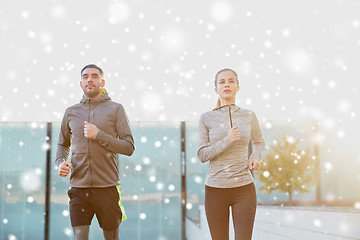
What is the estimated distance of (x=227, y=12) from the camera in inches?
187

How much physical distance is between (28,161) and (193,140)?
2655 mm

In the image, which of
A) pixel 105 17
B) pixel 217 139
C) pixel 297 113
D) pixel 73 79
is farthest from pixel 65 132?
pixel 297 113

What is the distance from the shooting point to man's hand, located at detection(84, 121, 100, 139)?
197 centimetres

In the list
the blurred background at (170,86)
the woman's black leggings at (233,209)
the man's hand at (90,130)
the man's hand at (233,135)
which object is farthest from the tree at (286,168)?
the man's hand at (90,130)

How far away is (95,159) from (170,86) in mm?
3623

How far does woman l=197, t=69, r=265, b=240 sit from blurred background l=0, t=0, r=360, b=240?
Answer: 1584mm

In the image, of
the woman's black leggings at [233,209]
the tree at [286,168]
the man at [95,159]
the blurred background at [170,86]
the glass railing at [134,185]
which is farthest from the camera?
the tree at [286,168]

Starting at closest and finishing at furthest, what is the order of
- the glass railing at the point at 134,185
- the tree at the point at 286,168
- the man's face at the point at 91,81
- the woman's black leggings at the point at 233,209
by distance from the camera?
the woman's black leggings at the point at 233,209 < the man's face at the point at 91,81 < the glass railing at the point at 134,185 < the tree at the point at 286,168

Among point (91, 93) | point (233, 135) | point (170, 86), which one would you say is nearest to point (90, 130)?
point (91, 93)

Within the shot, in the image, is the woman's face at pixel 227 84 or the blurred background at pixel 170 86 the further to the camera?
the blurred background at pixel 170 86

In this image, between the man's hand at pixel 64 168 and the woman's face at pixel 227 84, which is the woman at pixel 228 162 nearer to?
the woman's face at pixel 227 84

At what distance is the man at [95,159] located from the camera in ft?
6.62

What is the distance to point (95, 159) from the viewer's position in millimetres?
2061

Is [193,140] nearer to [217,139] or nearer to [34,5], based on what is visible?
[34,5]
